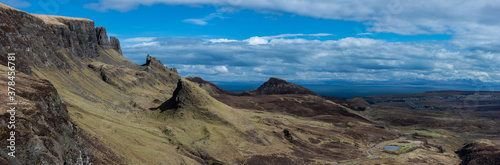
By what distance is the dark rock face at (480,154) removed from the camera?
327ft

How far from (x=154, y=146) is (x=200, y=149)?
14.8 m

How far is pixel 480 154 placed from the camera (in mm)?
107312

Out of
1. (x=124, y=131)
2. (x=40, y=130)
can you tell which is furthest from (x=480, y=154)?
(x=40, y=130)

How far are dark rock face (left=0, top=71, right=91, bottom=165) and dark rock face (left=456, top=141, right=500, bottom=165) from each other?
4682 inches

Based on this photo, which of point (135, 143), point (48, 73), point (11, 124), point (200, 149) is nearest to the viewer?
point (11, 124)

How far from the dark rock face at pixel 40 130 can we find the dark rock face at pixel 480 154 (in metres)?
119

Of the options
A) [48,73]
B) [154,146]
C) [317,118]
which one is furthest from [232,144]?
[317,118]

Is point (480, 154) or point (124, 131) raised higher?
point (124, 131)

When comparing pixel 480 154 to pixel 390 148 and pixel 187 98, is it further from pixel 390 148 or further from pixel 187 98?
pixel 187 98

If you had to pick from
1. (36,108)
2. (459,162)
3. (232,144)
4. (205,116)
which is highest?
(36,108)

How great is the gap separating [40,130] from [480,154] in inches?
5221

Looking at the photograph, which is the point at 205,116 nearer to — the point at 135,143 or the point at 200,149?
the point at 200,149

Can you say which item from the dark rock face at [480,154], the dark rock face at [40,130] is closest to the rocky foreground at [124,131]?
the dark rock face at [40,130]

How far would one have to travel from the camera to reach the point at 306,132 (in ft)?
444
